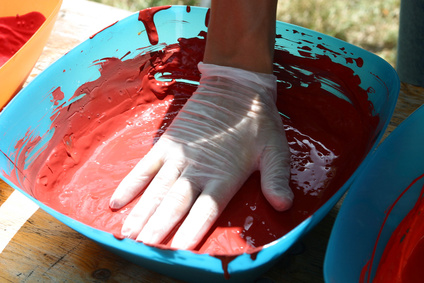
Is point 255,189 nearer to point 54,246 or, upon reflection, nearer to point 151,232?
point 151,232

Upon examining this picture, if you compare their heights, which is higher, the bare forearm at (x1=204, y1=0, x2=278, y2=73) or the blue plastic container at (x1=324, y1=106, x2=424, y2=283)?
the bare forearm at (x1=204, y1=0, x2=278, y2=73)

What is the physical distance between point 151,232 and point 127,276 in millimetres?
85

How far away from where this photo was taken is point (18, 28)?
1.23 m

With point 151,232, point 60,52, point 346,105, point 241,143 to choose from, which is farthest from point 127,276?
point 60,52

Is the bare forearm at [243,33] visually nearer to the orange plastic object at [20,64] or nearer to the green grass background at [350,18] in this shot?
the orange plastic object at [20,64]

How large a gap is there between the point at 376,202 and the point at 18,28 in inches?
43.0

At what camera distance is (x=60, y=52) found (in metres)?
1.25

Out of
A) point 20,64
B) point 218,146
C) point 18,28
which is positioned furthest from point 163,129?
point 18,28

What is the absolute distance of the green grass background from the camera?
197cm

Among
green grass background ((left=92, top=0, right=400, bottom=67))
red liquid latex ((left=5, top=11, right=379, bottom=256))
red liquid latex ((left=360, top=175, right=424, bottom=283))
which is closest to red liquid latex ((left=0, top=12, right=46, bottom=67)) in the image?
red liquid latex ((left=5, top=11, right=379, bottom=256))

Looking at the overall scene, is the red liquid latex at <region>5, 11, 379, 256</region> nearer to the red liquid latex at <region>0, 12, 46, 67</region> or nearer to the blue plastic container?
the blue plastic container

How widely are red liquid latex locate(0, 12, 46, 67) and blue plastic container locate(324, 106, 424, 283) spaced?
101cm

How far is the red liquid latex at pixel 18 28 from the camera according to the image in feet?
3.97

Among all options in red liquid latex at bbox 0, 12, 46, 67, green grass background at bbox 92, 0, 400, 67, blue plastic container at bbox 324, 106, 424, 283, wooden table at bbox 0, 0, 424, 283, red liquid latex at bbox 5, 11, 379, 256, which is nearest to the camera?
blue plastic container at bbox 324, 106, 424, 283
